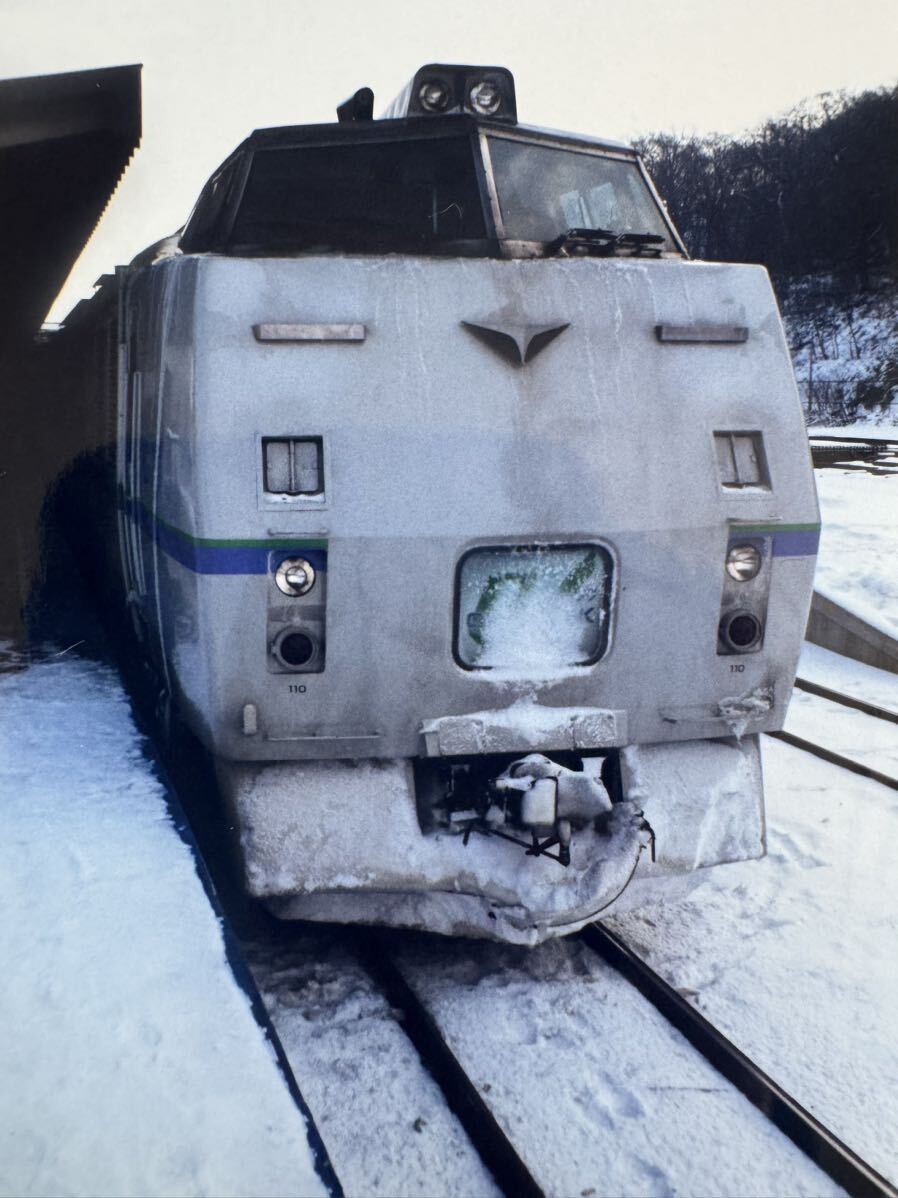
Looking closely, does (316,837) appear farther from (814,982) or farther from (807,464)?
(807,464)

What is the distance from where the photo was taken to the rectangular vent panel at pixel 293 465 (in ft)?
11.6

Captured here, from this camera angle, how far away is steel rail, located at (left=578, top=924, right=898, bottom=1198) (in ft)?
9.94

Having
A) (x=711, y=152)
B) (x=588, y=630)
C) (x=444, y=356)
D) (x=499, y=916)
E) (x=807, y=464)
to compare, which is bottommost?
(x=499, y=916)

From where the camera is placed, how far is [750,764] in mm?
4117

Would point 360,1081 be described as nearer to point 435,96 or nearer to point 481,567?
point 481,567

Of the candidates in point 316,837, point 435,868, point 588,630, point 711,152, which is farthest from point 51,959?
point 711,152

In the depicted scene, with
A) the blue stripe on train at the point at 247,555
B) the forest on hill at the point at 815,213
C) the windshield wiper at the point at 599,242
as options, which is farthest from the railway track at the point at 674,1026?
the forest on hill at the point at 815,213

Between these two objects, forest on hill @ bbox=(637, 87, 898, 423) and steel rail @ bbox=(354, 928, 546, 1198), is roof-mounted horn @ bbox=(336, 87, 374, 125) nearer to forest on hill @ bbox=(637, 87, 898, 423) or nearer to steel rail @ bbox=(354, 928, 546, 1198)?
steel rail @ bbox=(354, 928, 546, 1198)

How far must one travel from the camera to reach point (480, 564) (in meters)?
3.68

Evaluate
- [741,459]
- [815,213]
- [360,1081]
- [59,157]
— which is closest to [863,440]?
[815,213]

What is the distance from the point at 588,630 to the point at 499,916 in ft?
3.25

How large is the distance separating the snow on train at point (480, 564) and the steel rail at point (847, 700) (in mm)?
3516

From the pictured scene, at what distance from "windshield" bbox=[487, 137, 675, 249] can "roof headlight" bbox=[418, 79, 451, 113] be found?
0.27 meters

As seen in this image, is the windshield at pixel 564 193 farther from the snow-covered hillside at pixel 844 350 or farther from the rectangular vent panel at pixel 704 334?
the snow-covered hillside at pixel 844 350
